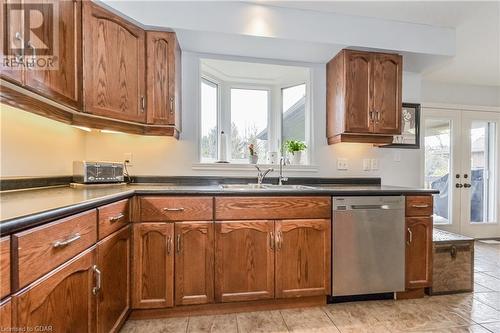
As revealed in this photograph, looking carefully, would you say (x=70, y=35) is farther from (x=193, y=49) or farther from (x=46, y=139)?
(x=193, y=49)

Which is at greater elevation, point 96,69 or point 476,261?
point 96,69

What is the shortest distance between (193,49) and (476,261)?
153 inches

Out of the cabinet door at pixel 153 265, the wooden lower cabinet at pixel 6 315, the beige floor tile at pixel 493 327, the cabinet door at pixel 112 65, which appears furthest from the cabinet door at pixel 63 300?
the beige floor tile at pixel 493 327

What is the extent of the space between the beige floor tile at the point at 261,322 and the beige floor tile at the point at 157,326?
1.28 feet

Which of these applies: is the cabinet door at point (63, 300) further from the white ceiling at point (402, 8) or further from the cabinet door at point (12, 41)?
the white ceiling at point (402, 8)

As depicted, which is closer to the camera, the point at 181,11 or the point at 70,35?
the point at 70,35

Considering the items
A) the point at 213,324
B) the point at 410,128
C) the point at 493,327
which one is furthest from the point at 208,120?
the point at 493,327

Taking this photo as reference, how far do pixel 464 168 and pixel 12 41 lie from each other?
5120 mm

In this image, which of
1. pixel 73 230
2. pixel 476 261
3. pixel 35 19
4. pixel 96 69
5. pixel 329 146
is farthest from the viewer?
pixel 476 261

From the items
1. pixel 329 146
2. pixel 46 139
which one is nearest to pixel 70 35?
pixel 46 139

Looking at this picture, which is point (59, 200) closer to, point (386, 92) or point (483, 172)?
point (386, 92)

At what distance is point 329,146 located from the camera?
8.97 feet

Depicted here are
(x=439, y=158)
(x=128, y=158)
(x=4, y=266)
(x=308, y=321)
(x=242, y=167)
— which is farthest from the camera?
(x=439, y=158)
